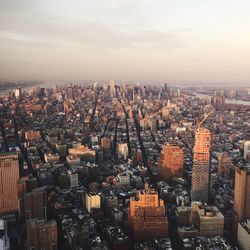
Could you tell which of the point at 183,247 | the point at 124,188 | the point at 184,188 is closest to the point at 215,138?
the point at 184,188

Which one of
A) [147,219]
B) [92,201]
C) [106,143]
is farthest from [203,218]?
[106,143]

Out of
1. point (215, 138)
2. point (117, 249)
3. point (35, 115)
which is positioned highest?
point (35, 115)

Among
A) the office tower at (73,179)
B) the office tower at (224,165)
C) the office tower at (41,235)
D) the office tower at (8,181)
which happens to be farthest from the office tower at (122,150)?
the office tower at (41,235)

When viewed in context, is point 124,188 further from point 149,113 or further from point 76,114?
point 149,113

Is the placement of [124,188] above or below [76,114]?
below

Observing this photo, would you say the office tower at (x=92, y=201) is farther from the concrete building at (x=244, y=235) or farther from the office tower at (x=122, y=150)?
the office tower at (x=122, y=150)

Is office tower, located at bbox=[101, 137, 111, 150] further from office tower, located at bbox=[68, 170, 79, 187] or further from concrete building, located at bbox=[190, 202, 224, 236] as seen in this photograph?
concrete building, located at bbox=[190, 202, 224, 236]
